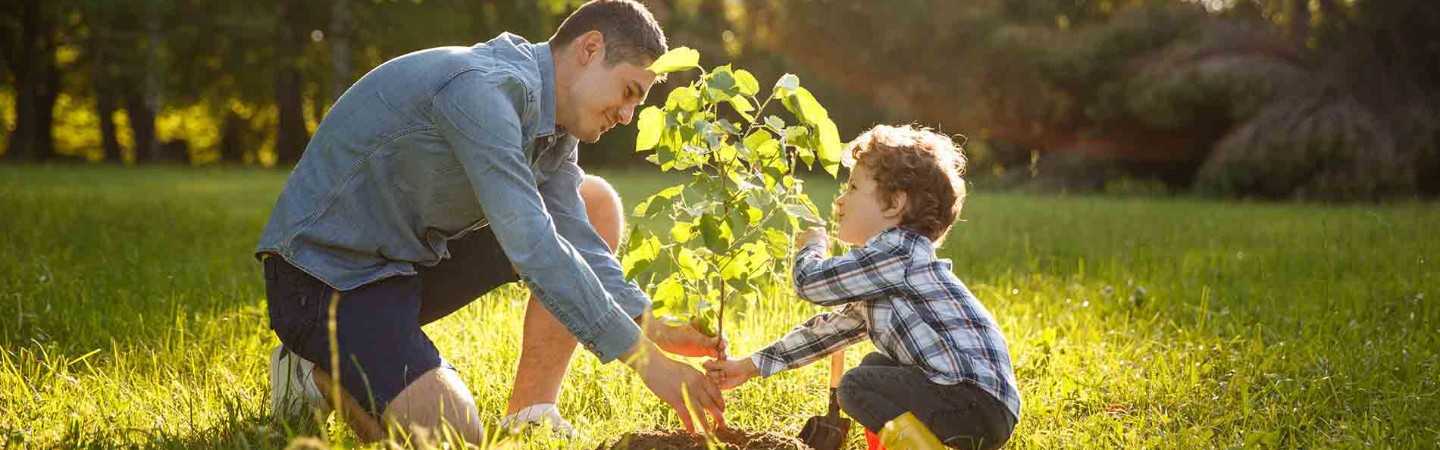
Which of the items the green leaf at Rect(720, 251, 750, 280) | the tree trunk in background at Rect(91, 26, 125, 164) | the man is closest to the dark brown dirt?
the man

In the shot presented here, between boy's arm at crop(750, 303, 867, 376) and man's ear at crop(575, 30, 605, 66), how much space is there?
0.87 meters

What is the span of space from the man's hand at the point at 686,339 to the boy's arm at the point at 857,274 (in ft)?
0.97

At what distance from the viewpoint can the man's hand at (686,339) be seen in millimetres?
2783

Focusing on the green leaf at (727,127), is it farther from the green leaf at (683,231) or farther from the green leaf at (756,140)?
the green leaf at (683,231)

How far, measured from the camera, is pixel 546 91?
2809 millimetres

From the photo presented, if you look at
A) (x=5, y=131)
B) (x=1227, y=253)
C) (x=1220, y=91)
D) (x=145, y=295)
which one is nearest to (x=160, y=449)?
(x=145, y=295)

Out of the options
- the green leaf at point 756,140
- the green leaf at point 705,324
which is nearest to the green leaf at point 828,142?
the green leaf at point 756,140

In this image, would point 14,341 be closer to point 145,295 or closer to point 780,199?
point 145,295

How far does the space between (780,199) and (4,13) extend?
26322mm

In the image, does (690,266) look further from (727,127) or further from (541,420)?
(541,420)

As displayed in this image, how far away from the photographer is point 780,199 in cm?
263

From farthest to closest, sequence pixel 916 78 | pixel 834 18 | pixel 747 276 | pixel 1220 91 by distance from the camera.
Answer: pixel 834 18 < pixel 916 78 < pixel 1220 91 < pixel 747 276

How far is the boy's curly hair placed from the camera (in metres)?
2.68

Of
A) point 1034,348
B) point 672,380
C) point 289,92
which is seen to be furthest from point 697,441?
point 289,92
